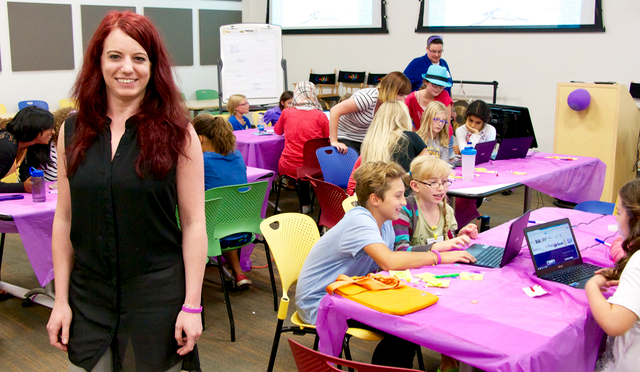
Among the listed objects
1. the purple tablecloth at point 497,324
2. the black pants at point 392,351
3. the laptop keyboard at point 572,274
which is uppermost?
the laptop keyboard at point 572,274

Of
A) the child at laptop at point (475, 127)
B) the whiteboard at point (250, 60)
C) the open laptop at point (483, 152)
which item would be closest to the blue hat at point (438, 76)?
the child at laptop at point (475, 127)

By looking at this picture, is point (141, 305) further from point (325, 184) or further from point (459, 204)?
point (459, 204)

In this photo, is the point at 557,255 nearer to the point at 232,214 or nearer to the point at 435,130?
the point at 232,214

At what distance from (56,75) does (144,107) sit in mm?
7964

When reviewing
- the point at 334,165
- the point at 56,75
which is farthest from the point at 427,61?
the point at 56,75

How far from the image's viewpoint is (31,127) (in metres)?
2.94

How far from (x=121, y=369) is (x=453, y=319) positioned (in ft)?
2.99

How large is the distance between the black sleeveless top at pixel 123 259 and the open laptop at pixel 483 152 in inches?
119

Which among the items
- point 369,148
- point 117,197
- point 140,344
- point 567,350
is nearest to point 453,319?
point 567,350

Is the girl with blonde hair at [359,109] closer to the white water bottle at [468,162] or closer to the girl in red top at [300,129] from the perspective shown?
the girl in red top at [300,129]

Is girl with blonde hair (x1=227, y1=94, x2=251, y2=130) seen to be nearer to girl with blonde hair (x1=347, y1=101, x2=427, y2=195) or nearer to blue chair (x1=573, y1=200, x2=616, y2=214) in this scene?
girl with blonde hair (x1=347, y1=101, x2=427, y2=195)

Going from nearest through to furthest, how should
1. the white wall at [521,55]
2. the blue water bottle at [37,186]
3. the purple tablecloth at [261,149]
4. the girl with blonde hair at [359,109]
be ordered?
the blue water bottle at [37,186] < the girl with blonde hair at [359,109] < the purple tablecloth at [261,149] < the white wall at [521,55]

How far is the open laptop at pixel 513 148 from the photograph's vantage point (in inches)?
165

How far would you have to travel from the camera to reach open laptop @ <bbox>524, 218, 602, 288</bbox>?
1898 mm
